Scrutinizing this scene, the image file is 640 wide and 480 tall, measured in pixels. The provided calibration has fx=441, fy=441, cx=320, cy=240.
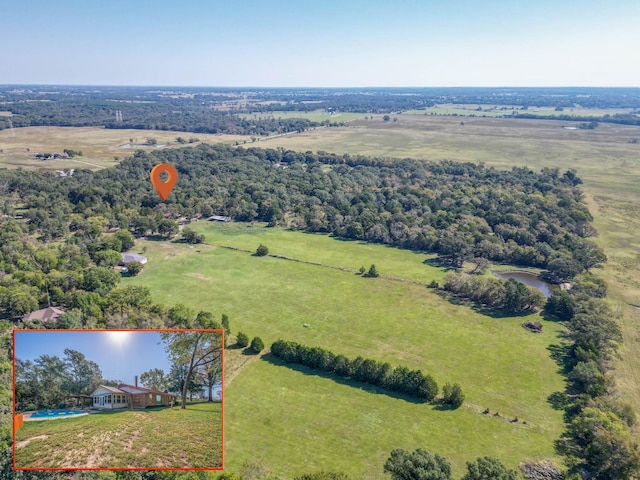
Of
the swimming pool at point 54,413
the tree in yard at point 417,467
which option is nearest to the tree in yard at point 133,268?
the tree in yard at point 417,467

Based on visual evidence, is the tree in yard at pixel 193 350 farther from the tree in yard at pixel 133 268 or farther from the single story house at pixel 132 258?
the single story house at pixel 132 258

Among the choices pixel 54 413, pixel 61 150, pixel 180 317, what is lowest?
pixel 180 317

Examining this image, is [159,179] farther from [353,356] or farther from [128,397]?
[128,397]

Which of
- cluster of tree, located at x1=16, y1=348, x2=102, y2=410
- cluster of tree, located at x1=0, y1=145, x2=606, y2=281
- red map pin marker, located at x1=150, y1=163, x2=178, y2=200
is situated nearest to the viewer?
cluster of tree, located at x1=16, y1=348, x2=102, y2=410

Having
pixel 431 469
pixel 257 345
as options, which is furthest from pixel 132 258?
pixel 431 469

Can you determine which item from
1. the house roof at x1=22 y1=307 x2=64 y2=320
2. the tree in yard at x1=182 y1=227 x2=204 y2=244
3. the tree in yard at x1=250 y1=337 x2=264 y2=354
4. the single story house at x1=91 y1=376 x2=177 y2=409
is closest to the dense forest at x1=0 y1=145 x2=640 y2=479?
the tree in yard at x1=182 y1=227 x2=204 y2=244

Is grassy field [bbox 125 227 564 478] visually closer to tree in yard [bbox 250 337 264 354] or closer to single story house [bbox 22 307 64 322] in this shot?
tree in yard [bbox 250 337 264 354]
